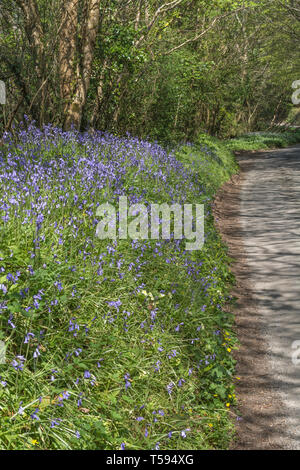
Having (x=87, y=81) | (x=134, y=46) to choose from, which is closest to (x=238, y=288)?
(x=87, y=81)

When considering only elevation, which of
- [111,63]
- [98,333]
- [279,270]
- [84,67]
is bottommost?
[279,270]

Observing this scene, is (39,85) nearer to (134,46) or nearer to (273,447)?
(134,46)

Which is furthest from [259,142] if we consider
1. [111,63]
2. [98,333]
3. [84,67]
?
[98,333]

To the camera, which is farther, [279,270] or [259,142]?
[259,142]

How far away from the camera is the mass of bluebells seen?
3.72 meters

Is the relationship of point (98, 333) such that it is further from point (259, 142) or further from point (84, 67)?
point (259, 142)

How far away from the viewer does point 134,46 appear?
1370 centimetres

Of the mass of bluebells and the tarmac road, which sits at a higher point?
the mass of bluebells

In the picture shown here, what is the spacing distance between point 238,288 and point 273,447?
379 cm

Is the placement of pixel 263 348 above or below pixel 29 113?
below

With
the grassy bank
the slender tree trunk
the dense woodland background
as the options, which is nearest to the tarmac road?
the grassy bank

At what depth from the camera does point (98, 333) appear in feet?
15.3

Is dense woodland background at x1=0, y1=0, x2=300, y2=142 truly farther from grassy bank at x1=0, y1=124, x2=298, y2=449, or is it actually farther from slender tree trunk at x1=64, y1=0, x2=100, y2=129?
grassy bank at x1=0, y1=124, x2=298, y2=449

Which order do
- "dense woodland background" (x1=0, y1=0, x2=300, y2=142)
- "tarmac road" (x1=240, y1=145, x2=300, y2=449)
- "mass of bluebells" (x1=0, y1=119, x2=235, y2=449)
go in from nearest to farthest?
"mass of bluebells" (x1=0, y1=119, x2=235, y2=449) → "tarmac road" (x1=240, y1=145, x2=300, y2=449) → "dense woodland background" (x1=0, y1=0, x2=300, y2=142)
